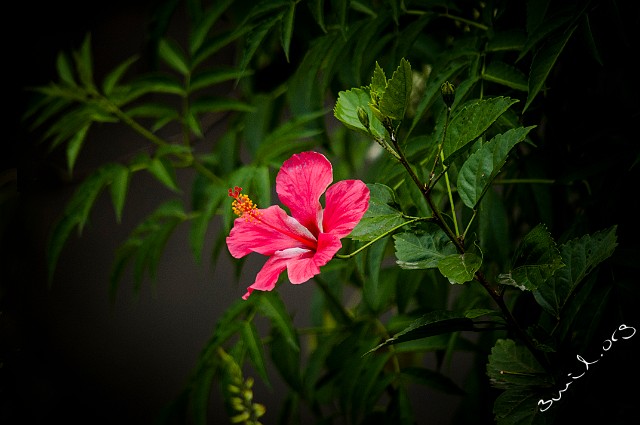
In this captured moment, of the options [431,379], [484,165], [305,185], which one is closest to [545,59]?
[484,165]

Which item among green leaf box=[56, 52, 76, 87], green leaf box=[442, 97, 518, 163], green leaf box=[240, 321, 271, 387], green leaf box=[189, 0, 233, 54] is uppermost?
green leaf box=[56, 52, 76, 87]

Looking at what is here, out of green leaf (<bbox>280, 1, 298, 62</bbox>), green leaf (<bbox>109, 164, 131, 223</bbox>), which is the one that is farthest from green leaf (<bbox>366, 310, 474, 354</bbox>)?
green leaf (<bbox>109, 164, 131, 223</bbox>)

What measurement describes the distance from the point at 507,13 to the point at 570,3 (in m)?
0.13

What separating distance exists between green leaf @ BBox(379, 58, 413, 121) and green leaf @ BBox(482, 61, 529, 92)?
255mm

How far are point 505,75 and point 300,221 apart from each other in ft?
1.02

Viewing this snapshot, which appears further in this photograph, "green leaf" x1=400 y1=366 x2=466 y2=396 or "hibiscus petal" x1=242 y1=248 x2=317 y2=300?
"green leaf" x1=400 y1=366 x2=466 y2=396

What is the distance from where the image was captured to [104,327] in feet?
6.35

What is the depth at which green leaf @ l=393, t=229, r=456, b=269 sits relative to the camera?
1.58 feet

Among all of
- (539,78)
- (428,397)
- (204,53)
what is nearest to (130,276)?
(428,397)

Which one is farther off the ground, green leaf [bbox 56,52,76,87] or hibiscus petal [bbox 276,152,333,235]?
green leaf [bbox 56,52,76,87]

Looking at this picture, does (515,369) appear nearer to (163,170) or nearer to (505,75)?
(505,75)

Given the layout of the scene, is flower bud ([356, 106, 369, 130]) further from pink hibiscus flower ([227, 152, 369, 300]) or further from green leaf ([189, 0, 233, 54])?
green leaf ([189, 0, 233, 54])

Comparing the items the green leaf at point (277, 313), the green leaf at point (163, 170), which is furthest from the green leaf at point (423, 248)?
the green leaf at point (163, 170)

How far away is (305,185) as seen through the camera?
1.61ft
